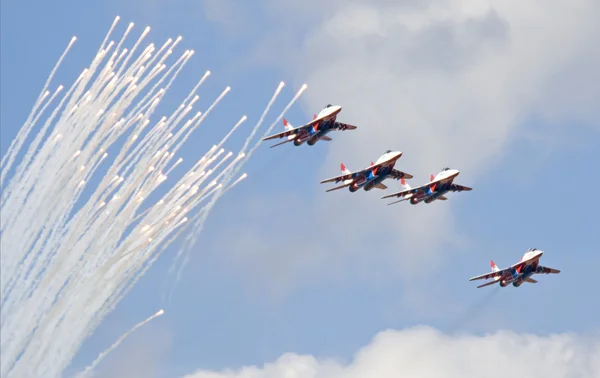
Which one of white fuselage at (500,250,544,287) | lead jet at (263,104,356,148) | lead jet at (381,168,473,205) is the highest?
lead jet at (263,104,356,148)

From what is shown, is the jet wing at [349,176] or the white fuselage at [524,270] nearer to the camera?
the jet wing at [349,176]

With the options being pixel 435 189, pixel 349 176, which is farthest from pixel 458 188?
pixel 349 176

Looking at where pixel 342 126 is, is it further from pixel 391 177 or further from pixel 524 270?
pixel 524 270

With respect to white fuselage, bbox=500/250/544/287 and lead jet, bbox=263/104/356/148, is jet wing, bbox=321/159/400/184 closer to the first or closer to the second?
lead jet, bbox=263/104/356/148

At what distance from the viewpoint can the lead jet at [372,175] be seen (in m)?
170

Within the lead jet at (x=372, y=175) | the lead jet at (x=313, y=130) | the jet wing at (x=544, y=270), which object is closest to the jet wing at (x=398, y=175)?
the lead jet at (x=372, y=175)

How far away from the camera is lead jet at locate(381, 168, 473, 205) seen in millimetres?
176375

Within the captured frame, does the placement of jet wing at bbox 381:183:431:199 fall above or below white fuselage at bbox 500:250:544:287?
above

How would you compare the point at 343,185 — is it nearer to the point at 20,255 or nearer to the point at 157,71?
the point at 157,71

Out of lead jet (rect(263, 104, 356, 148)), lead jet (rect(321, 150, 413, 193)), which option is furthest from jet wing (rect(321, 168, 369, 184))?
Result: lead jet (rect(263, 104, 356, 148))

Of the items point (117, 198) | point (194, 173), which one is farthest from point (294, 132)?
point (117, 198)

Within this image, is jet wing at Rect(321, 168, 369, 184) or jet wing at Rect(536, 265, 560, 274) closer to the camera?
jet wing at Rect(321, 168, 369, 184)

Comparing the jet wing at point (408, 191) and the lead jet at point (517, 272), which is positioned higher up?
the jet wing at point (408, 191)

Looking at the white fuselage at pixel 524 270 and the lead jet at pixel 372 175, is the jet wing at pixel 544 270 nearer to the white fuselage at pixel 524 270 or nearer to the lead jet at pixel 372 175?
the white fuselage at pixel 524 270
